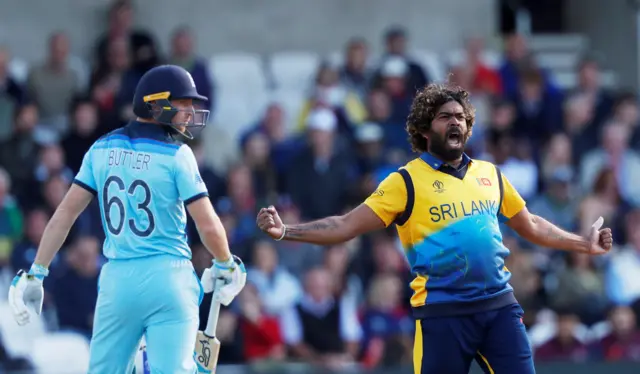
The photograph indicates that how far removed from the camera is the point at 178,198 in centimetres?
689

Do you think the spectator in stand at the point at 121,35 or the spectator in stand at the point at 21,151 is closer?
the spectator in stand at the point at 21,151

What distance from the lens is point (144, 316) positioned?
6.80 meters

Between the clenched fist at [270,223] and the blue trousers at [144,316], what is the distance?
0.54m

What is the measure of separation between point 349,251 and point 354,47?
293cm

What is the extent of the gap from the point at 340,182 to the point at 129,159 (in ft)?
21.9

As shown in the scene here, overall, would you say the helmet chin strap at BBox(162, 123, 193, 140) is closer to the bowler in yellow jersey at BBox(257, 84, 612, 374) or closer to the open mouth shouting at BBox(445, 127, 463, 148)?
the bowler in yellow jersey at BBox(257, 84, 612, 374)

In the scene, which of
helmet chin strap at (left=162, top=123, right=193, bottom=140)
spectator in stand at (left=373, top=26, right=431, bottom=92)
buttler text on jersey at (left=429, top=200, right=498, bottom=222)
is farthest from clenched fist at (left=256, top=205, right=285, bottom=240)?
spectator in stand at (left=373, top=26, right=431, bottom=92)

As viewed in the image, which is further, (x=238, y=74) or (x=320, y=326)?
(x=238, y=74)

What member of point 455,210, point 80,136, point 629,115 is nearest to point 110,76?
point 80,136

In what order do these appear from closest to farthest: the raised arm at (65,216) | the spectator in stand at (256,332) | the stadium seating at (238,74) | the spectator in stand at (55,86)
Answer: the raised arm at (65,216), the spectator in stand at (256,332), the spectator in stand at (55,86), the stadium seating at (238,74)

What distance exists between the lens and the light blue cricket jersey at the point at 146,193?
682 centimetres

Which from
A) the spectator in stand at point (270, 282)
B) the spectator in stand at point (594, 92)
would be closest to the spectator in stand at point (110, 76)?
the spectator in stand at point (270, 282)

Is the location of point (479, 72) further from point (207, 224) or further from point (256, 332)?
point (207, 224)

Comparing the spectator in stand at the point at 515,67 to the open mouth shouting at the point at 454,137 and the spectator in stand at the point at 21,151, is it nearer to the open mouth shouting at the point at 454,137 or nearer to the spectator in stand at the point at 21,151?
the spectator in stand at the point at 21,151
